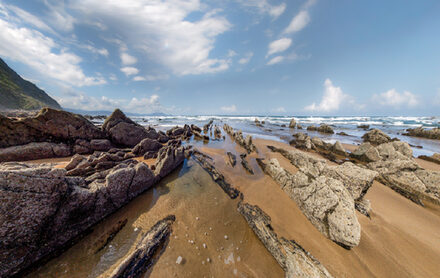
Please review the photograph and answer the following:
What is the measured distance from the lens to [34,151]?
779 centimetres

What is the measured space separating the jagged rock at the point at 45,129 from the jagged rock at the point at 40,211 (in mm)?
7305

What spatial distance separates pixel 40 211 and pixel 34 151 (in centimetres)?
817

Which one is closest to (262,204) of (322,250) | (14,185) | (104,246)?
(322,250)

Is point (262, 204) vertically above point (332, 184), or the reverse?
point (332, 184)

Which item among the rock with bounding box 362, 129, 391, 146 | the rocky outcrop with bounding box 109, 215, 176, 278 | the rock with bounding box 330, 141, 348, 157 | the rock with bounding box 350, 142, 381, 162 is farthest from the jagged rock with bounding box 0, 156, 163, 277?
the rock with bounding box 362, 129, 391, 146

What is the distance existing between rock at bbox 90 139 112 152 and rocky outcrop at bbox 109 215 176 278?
9461mm

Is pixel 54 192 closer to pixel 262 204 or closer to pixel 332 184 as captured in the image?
pixel 262 204

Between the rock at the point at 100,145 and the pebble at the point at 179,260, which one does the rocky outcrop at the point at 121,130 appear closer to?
the rock at the point at 100,145

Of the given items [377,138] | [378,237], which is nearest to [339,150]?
[378,237]

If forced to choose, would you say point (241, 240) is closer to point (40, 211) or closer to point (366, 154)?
point (40, 211)

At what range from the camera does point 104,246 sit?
3732 millimetres

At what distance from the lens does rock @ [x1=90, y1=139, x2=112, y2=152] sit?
981cm

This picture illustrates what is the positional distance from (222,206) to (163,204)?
2.56 metres

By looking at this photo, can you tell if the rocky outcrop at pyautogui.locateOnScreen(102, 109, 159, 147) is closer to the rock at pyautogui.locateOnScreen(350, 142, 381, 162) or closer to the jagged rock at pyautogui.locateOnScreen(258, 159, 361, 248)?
the jagged rock at pyautogui.locateOnScreen(258, 159, 361, 248)
